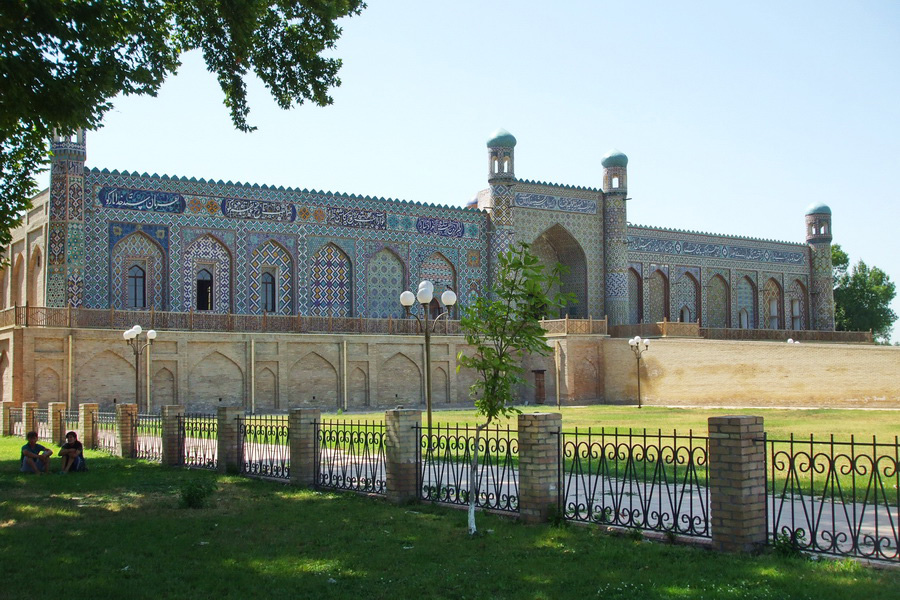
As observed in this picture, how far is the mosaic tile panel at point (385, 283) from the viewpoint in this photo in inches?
1137

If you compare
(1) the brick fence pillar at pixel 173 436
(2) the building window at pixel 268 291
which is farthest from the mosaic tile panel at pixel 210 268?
(1) the brick fence pillar at pixel 173 436

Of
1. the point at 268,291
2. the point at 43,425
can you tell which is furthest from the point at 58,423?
the point at 268,291

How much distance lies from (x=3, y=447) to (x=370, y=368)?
1224 centimetres

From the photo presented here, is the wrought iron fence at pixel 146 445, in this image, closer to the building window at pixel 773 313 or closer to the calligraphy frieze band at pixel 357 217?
the calligraphy frieze band at pixel 357 217

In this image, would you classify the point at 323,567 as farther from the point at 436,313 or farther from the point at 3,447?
the point at 436,313

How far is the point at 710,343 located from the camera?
2589cm

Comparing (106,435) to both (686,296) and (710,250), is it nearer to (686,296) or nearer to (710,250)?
(686,296)

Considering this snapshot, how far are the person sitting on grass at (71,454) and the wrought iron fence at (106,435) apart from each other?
262 centimetres

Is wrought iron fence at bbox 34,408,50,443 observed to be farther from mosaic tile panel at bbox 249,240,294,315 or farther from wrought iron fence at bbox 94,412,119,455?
mosaic tile panel at bbox 249,240,294,315

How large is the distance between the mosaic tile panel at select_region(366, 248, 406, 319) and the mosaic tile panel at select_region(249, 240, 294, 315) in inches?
105

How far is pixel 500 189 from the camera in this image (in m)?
30.8

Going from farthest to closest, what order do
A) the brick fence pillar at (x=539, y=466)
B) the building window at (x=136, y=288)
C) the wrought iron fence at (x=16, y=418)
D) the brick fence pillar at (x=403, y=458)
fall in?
the building window at (x=136, y=288), the wrought iron fence at (x=16, y=418), the brick fence pillar at (x=403, y=458), the brick fence pillar at (x=539, y=466)

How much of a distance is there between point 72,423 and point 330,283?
36.8ft

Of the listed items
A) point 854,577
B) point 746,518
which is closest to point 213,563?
point 746,518
